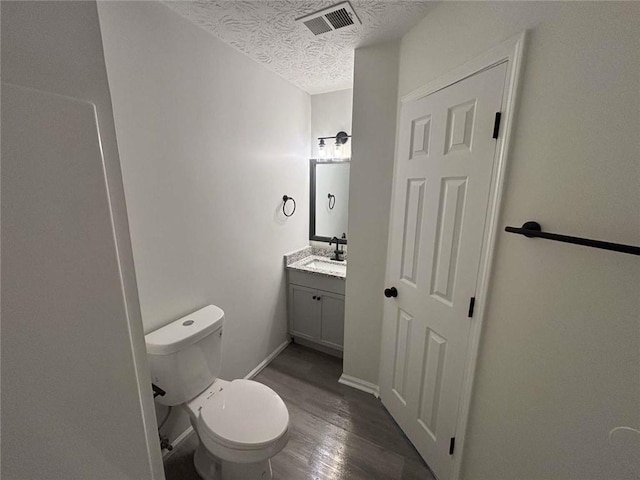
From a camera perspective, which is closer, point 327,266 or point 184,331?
point 184,331

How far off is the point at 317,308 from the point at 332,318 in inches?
6.4

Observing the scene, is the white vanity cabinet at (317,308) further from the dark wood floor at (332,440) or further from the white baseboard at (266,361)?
the dark wood floor at (332,440)

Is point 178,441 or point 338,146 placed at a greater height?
point 338,146

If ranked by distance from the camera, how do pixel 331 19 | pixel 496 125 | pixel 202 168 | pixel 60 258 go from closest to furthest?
1. pixel 60 258
2. pixel 496 125
3. pixel 331 19
4. pixel 202 168

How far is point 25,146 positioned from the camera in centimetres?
40

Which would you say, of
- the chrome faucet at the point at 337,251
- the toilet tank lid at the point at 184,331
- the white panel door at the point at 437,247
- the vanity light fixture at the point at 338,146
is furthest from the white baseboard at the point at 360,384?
the vanity light fixture at the point at 338,146

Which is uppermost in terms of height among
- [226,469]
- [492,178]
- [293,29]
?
[293,29]

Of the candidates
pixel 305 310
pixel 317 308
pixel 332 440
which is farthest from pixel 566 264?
pixel 305 310

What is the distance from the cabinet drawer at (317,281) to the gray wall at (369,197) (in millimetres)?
261

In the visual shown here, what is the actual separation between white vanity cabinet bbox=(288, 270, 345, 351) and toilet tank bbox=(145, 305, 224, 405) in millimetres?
959

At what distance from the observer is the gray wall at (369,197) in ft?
5.34

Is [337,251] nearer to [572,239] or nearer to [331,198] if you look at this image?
[331,198]

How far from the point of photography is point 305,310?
2438 millimetres

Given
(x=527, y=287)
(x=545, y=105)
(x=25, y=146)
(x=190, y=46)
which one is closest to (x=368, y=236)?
(x=527, y=287)
